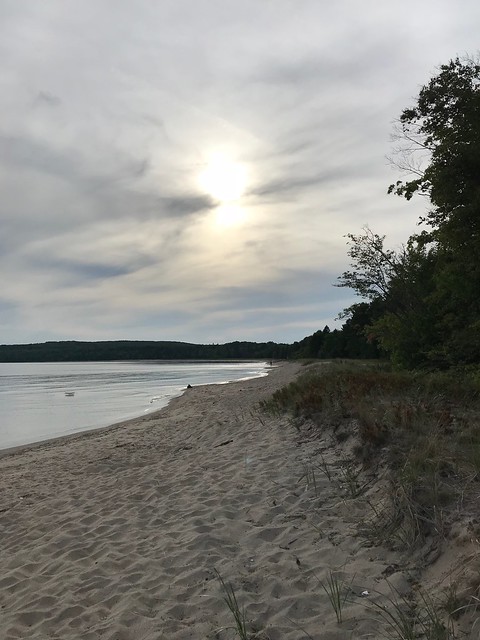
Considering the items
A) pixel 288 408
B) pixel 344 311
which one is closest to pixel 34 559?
pixel 288 408

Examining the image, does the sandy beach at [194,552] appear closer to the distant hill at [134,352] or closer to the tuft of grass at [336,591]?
the tuft of grass at [336,591]

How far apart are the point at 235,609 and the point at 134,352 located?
17688 cm

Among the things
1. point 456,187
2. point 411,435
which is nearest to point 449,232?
point 456,187

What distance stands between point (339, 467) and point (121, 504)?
325 centimetres

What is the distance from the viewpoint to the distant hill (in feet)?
549

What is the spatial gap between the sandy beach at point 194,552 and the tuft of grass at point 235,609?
0.05 m

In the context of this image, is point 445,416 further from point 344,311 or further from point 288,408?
point 344,311

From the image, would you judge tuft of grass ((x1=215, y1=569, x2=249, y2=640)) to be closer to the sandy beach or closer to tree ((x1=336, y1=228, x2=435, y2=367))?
the sandy beach

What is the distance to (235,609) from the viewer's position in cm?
396

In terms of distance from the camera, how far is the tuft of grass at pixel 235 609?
3593mm

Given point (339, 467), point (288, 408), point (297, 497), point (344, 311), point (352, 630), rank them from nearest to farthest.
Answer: point (352, 630) < point (297, 497) < point (339, 467) < point (288, 408) < point (344, 311)

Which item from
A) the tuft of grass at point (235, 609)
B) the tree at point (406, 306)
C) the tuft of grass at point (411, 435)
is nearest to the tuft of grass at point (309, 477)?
the tuft of grass at point (411, 435)

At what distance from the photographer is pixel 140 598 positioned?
4.43 m

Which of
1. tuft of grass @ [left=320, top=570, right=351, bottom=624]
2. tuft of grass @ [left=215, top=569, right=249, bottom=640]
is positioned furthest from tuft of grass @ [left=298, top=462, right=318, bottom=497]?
tuft of grass @ [left=215, top=569, right=249, bottom=640]
